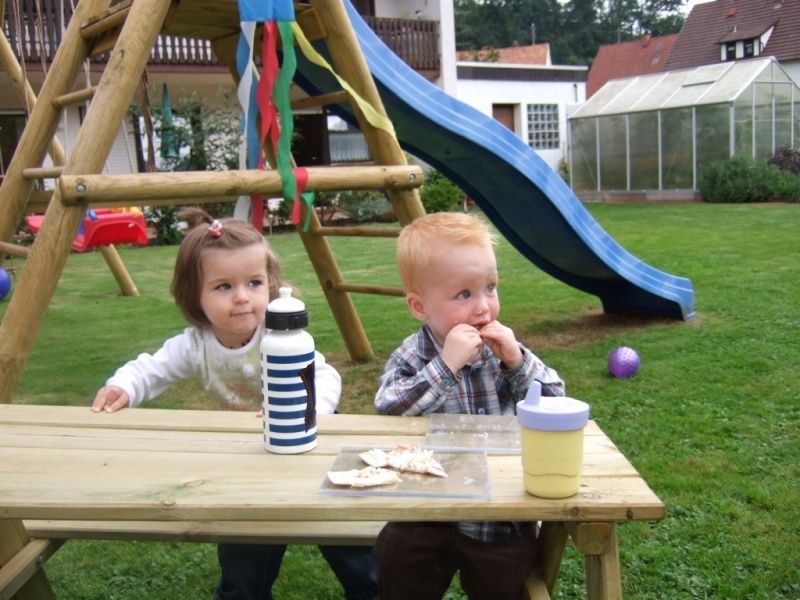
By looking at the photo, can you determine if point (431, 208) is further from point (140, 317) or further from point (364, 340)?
point (364, 340)

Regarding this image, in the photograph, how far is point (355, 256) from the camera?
1091 centimetres

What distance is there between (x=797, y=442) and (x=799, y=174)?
1567 cm

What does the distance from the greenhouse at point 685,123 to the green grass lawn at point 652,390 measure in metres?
8.72

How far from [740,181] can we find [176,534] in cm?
1665

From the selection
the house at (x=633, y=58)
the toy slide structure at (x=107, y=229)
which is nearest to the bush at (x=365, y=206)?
the toy slide structure at (x=107, y=229)

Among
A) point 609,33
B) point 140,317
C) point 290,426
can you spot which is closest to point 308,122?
point 140,317

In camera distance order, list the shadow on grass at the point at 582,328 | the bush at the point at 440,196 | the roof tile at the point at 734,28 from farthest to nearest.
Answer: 1. the roof tile at the point at 734,28
2. the bush at the point at 440,196
3. the shadow on grass at the point at 582,328

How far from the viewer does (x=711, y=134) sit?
716 inches

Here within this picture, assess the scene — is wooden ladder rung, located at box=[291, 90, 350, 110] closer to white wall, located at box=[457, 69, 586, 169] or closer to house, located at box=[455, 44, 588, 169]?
white wall, located at box=[457, 69, 586, 169]

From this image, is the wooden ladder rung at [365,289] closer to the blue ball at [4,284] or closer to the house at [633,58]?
the blue ball at [4,284]

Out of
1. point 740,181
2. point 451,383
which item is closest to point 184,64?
point 740,181

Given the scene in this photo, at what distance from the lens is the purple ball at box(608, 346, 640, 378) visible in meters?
4.57

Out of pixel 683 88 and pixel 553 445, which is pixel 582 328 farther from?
pixel 683 88

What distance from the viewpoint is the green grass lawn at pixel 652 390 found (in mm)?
2609
